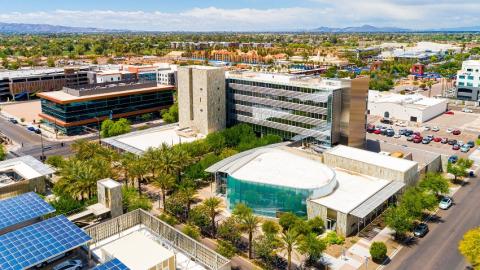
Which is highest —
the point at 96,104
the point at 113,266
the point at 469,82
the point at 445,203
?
the point at 469,82

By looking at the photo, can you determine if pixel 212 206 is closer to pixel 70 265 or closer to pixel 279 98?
pixel 70 265

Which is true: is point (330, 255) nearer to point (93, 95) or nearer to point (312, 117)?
point (312, 117)

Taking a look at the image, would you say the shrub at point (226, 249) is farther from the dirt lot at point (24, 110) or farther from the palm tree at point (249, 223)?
the dirt lot at point (24, 110)

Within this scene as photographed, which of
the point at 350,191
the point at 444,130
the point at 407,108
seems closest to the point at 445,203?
the point at 350,191

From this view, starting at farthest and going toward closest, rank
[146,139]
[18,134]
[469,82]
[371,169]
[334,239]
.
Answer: [469,82]
[18,134]
[146,139]
[371,169]
[334,239]

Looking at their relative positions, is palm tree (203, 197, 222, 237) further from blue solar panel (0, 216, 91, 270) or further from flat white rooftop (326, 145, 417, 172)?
flat white rooftop (326, 145, 417, 172)

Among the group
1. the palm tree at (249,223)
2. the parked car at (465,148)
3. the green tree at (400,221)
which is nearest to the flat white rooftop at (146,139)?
the palm tree at (249,223)

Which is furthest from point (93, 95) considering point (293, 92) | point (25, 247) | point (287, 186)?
point (25, 247)
